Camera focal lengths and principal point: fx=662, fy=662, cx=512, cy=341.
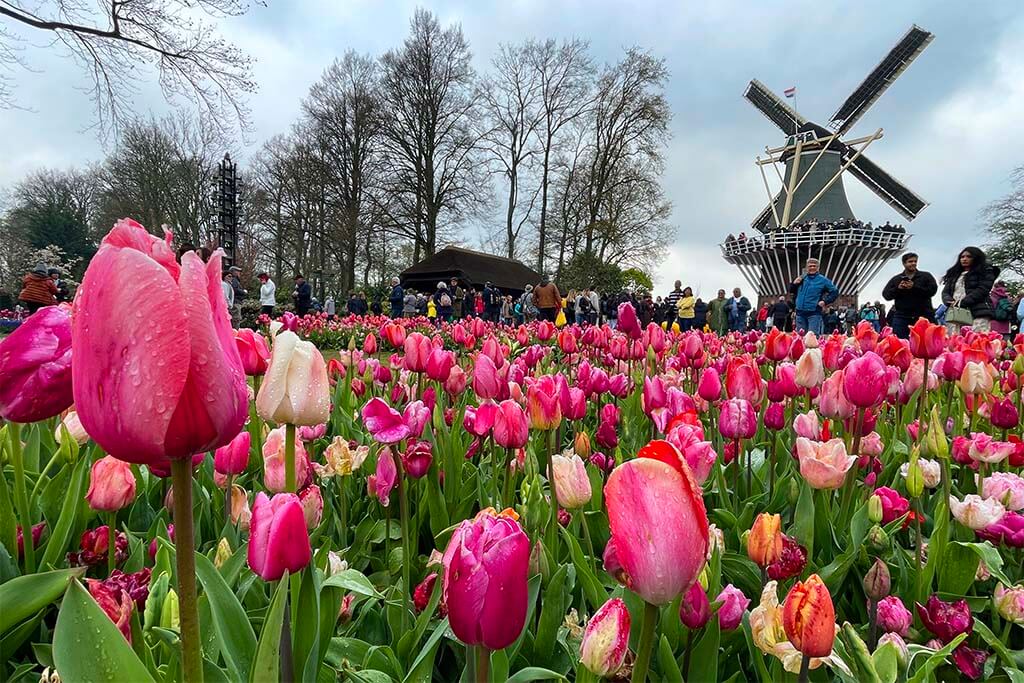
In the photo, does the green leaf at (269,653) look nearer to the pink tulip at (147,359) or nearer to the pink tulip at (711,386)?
the pink tulip at (147,359)

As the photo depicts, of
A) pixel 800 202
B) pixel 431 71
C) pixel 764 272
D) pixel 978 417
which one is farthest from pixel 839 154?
pixel 978 417

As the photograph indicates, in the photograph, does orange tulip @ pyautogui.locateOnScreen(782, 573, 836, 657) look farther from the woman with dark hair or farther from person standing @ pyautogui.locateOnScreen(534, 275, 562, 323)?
person standing @ pyautogui.locateOnScreen(534, 275, 562, 323)

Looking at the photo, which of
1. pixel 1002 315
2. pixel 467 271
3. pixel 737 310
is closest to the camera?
pixel 1002 315

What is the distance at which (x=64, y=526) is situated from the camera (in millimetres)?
1205

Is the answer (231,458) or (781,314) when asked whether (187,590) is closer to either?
(231,458)

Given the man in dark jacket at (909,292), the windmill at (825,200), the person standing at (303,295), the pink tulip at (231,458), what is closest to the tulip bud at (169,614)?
the pink tulip at (231,458)

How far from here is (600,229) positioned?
28047mm

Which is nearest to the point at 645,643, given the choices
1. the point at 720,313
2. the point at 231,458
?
the point at 231,458

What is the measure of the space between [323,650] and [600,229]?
27898mm

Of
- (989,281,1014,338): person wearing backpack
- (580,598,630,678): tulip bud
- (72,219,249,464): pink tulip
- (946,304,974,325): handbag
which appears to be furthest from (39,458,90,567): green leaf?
(989,281,1014,338): person wearing backpack

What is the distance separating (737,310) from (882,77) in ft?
90.2

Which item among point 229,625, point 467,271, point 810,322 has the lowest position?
point 229,625

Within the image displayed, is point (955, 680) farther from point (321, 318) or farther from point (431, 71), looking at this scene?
point (431, 71)

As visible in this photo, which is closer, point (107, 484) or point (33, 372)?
point (33, 372)
